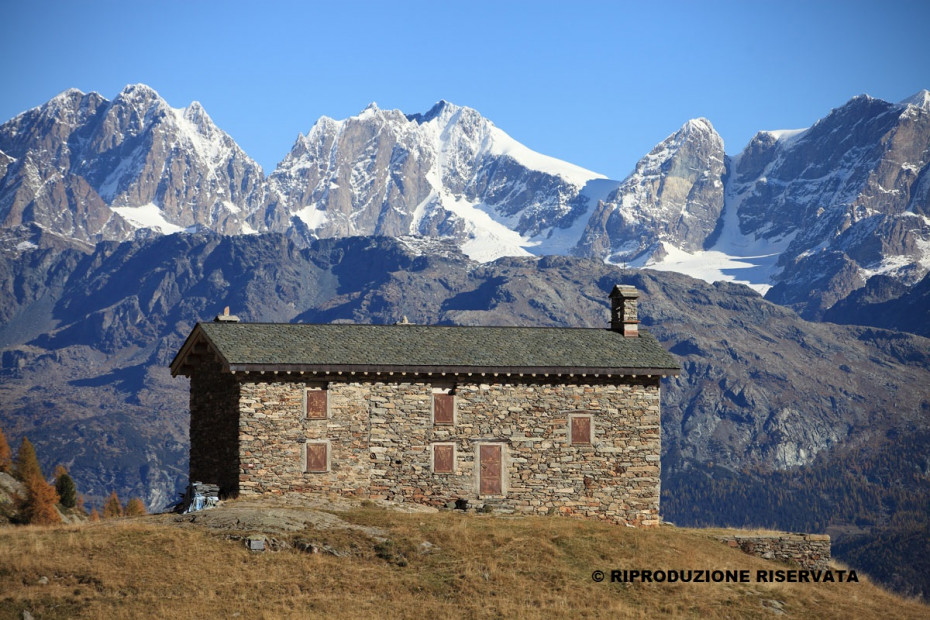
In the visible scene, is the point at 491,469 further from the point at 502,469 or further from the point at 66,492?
the point at 66,492

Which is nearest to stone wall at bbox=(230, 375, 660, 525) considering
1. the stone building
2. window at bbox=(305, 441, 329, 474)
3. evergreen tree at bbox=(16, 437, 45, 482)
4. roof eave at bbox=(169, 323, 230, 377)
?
the stone building

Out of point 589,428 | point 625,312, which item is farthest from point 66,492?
point 589,428

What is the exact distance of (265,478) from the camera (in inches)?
2053

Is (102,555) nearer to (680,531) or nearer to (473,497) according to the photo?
(473,497)

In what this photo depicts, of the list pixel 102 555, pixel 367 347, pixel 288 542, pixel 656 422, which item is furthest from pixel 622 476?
pixel 102 555

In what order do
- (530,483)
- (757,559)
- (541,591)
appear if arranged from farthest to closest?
(530,483), (757,559), (541,591)

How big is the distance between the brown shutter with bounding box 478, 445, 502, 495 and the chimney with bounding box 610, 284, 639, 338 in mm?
9740

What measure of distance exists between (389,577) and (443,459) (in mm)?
11595

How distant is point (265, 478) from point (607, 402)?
48.3ft

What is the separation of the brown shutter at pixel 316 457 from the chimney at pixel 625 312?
51.8ft

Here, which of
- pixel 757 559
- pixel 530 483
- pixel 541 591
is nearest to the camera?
pixel 541 591

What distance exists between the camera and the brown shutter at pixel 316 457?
52.7m

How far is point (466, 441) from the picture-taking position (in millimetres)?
54281

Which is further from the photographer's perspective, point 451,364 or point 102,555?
point 451,364
